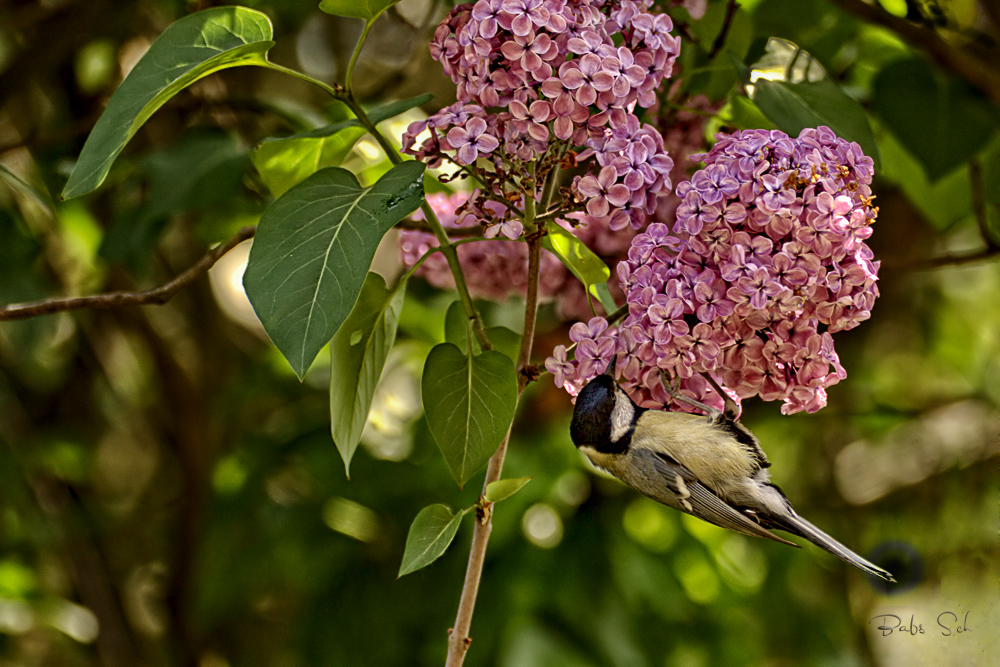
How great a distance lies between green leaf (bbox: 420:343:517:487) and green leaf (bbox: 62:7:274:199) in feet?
0.77

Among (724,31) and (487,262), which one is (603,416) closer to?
(487,262)

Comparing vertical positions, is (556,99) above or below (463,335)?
above

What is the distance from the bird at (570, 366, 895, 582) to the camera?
548 millimetres

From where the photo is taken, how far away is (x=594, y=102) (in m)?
0.51

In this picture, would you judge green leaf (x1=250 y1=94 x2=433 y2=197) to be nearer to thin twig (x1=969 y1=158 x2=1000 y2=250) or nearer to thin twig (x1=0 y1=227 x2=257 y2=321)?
thin twig (x1=0 y1=227 x2=257 y2=321)

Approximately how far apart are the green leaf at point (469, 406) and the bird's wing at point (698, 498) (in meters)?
0.12

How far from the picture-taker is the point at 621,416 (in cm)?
54

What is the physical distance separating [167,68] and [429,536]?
0.34 metres
